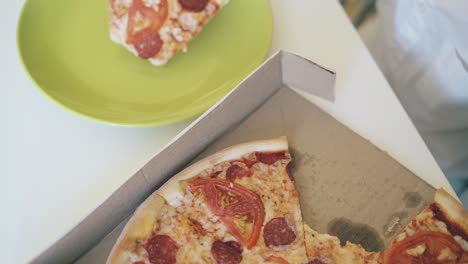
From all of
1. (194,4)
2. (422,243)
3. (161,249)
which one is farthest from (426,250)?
(194,4)

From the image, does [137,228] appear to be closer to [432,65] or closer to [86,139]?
[86,139]

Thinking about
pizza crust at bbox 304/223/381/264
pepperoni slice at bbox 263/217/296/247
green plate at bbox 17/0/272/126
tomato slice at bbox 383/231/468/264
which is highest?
green plate at bbox 17/0/272/126

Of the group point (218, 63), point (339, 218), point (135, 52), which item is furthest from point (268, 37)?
point (339, 218)

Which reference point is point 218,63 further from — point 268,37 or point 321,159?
point 321,159

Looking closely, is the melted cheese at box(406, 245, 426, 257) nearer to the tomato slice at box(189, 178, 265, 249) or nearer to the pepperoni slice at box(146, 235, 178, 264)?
the tomato slice at box(189, 178, 265, 249)

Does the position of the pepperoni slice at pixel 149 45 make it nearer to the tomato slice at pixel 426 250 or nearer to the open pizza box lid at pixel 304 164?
the open pizza box lid at pixel 304 164

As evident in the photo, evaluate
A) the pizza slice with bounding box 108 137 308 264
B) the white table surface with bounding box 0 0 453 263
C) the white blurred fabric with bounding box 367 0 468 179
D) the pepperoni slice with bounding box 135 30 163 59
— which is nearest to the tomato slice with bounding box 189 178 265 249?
the pizza slice with bounding box 108 137 308 264
